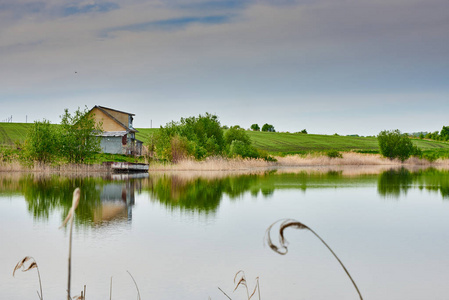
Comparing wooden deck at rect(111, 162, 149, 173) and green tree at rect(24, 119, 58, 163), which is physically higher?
green tree at rect(24, 119, 58, 163)

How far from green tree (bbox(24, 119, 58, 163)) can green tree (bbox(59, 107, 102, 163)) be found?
801 millimetres

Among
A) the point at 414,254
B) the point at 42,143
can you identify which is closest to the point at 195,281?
the point at 414,254

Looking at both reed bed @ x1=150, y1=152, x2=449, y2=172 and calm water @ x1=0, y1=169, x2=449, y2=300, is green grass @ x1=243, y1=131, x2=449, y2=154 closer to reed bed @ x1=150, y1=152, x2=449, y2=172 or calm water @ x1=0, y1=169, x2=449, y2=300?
reed bed @ x1=150, y1=152, x2=449, y2=172

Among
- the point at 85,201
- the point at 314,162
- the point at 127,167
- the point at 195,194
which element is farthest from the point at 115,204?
the point at 314,162

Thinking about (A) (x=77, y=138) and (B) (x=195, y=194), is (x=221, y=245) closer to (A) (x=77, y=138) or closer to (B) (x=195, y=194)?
(B) (x=195, y=194)

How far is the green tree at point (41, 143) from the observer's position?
143 feet

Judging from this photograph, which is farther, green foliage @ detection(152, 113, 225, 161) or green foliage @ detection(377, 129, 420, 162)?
green foliage @ detection(377, 129, 420, 162)

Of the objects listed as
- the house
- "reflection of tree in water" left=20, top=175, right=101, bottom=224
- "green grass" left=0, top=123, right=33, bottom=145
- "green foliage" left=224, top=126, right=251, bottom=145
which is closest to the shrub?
"green foliage" left=224, top=126, right=251, bottom=145

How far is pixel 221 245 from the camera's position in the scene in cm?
1271

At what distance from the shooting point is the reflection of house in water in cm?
1783

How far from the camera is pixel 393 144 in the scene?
6719 cm

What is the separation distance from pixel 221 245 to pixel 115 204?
33.5 feet

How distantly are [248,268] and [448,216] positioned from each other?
38.0 feet

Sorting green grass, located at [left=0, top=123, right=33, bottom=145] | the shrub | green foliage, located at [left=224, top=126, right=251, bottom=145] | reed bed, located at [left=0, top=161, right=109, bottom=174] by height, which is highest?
green grass, located at [left=0, top=123, right=33, bottom=145]
